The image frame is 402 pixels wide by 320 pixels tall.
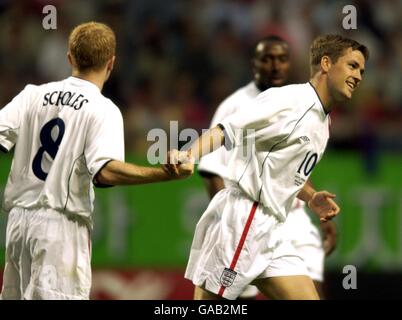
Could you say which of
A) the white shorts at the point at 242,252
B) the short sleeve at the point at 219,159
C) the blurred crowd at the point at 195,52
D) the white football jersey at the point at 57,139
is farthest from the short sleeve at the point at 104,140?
the blurred crowd at the point at 195,52

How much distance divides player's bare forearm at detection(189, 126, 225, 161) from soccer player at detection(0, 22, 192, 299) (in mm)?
411

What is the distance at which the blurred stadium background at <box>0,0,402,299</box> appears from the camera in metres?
10.6

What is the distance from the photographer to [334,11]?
1281 centimetres

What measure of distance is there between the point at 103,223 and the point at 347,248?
2.42 meters

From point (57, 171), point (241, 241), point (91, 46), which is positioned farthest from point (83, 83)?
point (241, 241)

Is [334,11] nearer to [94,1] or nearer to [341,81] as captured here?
[94,1]

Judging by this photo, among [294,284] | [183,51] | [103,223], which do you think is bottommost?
[294,284]

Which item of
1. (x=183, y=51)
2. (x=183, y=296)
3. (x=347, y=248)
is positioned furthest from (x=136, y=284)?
(x=183, y=51)

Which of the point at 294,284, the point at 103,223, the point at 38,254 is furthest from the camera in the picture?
the point at 103,223

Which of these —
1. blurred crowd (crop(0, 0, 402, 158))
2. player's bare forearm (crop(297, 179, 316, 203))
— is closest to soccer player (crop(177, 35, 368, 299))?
player's bare forearm (crop(297, 179, 316, 203))

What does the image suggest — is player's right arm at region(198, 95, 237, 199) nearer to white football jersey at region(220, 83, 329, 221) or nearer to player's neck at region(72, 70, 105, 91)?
white football jersey at region(220, 83, 329, 221)

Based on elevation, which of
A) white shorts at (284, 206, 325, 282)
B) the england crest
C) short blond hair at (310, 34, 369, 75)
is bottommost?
the england crest

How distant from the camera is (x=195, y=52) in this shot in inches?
492

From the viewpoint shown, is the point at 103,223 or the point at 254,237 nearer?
the point at 254,237
